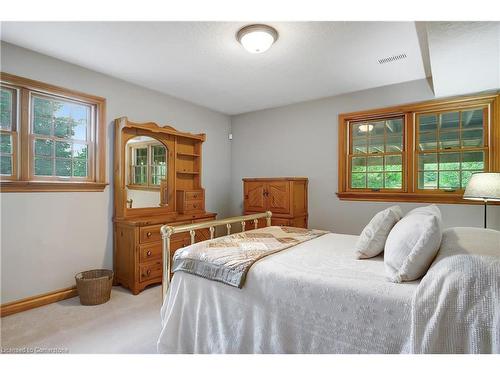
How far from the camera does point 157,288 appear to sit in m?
3.21

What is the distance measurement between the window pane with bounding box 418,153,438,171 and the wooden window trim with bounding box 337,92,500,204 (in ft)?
0.25

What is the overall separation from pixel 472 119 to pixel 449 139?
0.31 m

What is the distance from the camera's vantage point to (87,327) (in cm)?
227

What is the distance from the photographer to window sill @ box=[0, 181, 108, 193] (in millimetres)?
2516

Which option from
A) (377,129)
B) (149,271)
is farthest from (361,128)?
(149,271)

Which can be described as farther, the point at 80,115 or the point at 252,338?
the point at 80,115

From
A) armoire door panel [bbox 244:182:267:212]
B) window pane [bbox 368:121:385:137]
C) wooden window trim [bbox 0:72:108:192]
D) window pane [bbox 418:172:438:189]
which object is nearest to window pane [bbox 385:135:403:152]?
window pane [bbox 368:121:385:137]

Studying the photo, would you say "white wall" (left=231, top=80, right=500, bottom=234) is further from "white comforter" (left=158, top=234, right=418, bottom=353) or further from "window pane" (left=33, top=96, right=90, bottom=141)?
"window pane" (left=33, top=96, right=90, bottom=141)

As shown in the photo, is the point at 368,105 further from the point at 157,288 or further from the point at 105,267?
the point at 105,267

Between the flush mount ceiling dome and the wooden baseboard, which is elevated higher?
the flush mount ceiling dome

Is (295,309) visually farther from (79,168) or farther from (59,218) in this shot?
(79,168)
